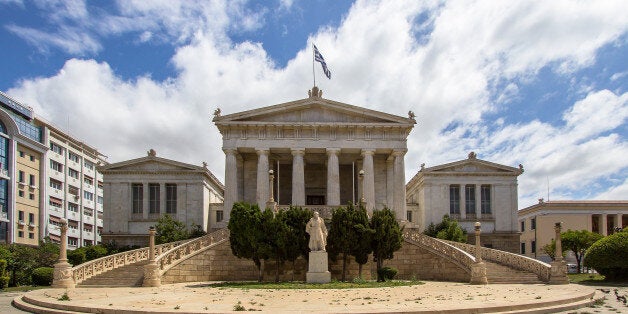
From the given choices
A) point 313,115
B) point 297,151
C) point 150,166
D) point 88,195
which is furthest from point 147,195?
point 88,195

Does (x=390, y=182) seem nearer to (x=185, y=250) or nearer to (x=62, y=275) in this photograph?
(x=185, y=250)

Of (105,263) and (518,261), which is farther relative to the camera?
(518,261)

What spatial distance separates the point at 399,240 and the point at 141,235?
30.4 m

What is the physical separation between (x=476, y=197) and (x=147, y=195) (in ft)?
103

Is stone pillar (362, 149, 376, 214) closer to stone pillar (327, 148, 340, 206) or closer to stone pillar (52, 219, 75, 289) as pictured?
stone pillar (327, 148, 340, 206)

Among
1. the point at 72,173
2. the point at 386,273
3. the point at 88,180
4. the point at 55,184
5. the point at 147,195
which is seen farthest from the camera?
the point at 88,180

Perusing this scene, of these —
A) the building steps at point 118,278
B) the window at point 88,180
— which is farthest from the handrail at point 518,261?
the window at point 88,180

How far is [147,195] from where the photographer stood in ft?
201

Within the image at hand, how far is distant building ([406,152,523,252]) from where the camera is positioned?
6281cm

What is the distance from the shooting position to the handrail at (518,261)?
3708 centimetres

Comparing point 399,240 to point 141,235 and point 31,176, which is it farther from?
point 31,176

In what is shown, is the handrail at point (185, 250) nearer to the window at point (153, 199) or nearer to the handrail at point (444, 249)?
the handrail at point (444, 249)

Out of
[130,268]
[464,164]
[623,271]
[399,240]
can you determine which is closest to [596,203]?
[464,164]

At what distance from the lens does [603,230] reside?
7856cm
